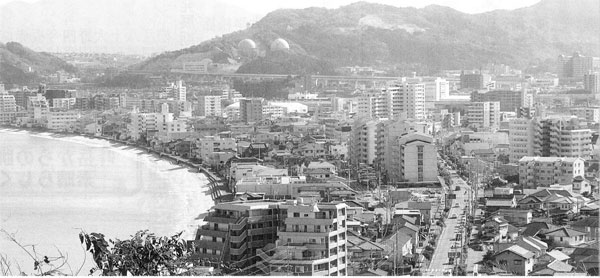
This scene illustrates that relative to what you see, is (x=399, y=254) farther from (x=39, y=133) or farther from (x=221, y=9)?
(x=221, y=9)

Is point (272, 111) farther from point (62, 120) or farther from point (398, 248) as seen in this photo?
point (398, 248)

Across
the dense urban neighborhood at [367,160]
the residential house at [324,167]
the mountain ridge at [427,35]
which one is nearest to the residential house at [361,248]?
the dense urban neighborhood at [367,160]

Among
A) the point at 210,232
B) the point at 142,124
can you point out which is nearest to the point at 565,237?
the point at 210,232

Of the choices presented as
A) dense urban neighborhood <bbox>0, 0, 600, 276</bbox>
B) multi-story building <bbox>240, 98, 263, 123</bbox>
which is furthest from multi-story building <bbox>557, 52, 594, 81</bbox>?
multi-story building <bbox>240, 98, 263, 123</bbox>

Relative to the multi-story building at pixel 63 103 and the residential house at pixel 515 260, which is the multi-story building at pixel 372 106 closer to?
the multi-story building at pixel 63 103

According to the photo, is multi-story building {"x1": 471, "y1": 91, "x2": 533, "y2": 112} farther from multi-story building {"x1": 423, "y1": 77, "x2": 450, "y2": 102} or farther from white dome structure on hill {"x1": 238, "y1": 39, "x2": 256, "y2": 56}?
white dome structure on hill {"x1": 238, "y1": 39, "x2": 256, "y2": 56}

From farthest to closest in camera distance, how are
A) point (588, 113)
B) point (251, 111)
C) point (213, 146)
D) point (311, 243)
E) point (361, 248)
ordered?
point (251, 111), point (588, 113), point (213, 146), point (361, 248), point (311, 243)

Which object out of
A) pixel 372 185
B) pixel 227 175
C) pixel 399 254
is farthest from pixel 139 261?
pixel 227 175
